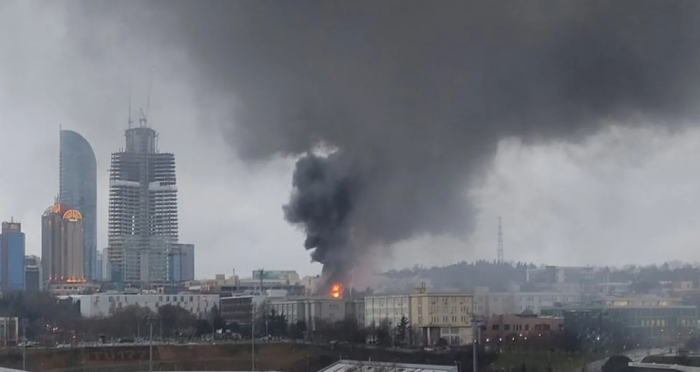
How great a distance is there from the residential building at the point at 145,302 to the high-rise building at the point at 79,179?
43100 millimetres

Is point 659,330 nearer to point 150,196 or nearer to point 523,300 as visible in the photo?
point 523,300

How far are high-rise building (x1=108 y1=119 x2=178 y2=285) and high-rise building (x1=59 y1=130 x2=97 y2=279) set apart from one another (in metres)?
7.37

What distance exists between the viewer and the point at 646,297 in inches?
1139

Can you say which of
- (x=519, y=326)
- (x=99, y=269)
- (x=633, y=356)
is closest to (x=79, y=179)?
(x=99, y=269)

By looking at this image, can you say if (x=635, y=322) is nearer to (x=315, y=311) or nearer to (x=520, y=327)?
(x=520, y=327)

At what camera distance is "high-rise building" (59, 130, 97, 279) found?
307ft

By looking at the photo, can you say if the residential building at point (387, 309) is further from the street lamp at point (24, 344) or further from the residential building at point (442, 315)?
the street lamp at point (24, 344)

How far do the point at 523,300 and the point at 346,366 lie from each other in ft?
39.1

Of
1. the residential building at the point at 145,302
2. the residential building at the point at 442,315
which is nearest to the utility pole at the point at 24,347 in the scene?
the residential building at the point at 145,302

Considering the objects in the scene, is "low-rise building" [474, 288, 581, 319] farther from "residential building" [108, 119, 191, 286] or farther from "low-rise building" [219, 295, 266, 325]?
"residential building" [108, 119, 191, 286]

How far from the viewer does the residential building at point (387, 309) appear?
31359 mm

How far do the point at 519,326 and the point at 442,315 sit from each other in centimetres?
244

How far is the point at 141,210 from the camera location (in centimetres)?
8612

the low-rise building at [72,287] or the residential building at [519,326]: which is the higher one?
the low-rise building at [72,287]
